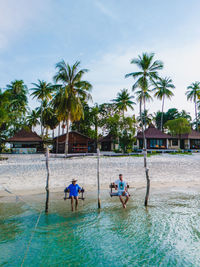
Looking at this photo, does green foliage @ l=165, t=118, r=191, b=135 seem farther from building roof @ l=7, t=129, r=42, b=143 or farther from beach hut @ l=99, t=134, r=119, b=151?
building roof @ l=7, t=129, r=42, b=143

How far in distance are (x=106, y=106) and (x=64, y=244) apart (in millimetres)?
40524

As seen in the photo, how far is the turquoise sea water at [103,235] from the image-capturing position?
5477 millimetres

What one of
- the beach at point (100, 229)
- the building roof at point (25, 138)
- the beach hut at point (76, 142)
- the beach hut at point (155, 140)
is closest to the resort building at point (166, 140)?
the beach hut at point (155, 140)

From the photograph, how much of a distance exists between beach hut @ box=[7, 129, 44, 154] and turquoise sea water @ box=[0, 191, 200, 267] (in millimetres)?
29358

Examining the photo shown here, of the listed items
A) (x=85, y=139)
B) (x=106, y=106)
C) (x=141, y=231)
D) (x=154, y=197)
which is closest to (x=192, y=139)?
(x=106, y=106)

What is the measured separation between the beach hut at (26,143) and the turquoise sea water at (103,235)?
29358 mm

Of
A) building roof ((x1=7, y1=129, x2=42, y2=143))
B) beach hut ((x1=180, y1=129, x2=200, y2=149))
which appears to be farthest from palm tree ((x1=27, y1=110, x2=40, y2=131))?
beach hut ((x1=180, y1=129, x2=200, y2=149))

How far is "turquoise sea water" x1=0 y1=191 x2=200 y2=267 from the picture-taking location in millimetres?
5477

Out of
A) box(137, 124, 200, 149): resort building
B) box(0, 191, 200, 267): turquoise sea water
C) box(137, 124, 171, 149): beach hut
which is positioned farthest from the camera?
box(137, 124, 200, 149): resort building

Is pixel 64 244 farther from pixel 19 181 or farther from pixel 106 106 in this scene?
pixel 106 106

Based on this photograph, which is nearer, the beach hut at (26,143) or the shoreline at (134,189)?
the shoreline at (134,189)

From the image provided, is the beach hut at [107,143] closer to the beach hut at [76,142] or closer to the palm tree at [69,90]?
the beach hut at [76,142]

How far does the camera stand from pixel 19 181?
13.1 meters

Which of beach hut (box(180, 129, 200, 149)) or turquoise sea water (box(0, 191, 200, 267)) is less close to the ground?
beach hut (box(180, 129, 200, 149))
